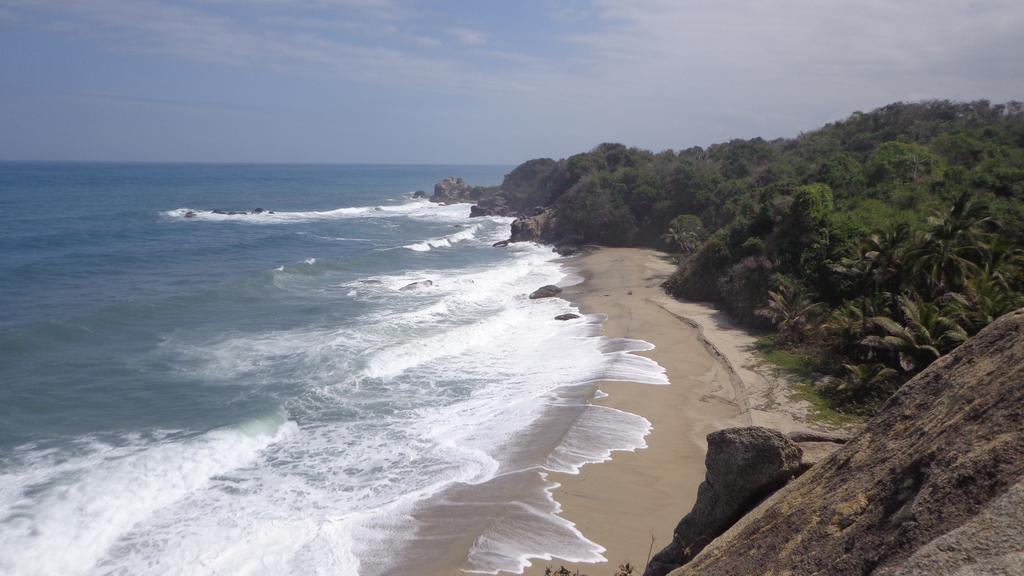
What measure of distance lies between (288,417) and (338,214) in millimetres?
66583

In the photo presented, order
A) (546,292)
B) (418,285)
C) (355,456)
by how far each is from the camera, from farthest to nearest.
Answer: (418,285) → (546,292) → (355,456)

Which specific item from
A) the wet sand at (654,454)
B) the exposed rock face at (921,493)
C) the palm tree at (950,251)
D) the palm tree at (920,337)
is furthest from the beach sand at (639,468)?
the exposed rock face at (921,493)

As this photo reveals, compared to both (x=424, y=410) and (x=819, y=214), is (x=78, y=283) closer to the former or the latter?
(x=424, y=410)

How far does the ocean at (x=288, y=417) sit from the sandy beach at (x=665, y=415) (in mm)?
559

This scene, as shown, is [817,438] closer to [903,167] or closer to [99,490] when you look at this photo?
[99,490]

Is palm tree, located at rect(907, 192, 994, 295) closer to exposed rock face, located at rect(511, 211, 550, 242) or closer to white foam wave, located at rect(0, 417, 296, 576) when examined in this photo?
white foam wave, located at rect(0, 417, 296, 576)

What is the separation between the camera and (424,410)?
1872cm

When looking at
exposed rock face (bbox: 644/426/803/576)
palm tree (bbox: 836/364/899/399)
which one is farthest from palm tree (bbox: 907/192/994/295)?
exposed rock face (bbox: 644/426/803/576)

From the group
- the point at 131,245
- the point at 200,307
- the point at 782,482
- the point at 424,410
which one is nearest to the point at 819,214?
the point at 424,410

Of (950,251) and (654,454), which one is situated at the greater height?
(950,251)

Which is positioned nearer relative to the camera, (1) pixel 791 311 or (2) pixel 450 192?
(1) pixel 791 311

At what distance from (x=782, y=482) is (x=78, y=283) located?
37.1 metres

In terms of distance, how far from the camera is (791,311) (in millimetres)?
23547

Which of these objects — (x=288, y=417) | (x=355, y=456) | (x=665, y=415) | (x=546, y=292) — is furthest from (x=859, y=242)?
(x=288, y=417)
